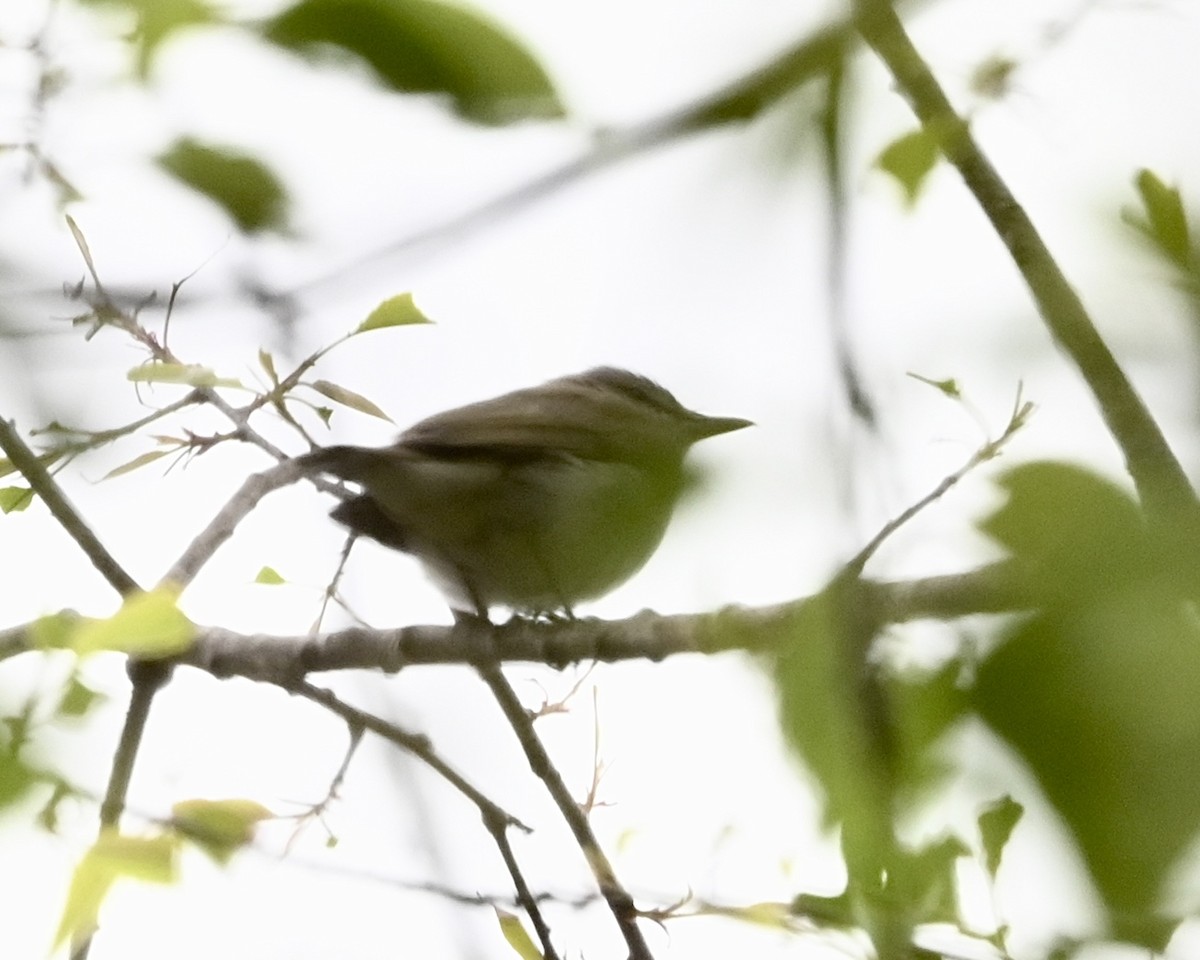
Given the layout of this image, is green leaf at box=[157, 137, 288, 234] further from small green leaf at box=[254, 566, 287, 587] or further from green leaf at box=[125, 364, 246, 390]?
small green leaf at box=[254, 566, 287, 587]

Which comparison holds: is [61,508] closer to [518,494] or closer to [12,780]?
[12,780]

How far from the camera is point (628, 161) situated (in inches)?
22.0

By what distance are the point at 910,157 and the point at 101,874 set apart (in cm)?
A: 58

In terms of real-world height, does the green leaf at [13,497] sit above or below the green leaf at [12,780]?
above

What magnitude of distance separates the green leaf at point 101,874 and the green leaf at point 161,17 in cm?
44

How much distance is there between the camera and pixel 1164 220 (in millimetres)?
421

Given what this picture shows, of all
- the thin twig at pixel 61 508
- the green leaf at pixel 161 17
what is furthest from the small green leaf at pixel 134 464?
the green leaf at pixel 161 17

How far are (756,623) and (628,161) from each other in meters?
0.28

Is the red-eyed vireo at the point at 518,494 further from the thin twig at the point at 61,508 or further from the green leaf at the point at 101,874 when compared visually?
the green leaf at the point at 101,874

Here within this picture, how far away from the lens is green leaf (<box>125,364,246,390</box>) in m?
0.99

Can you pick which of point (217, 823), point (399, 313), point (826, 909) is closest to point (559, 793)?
point (217, 823)

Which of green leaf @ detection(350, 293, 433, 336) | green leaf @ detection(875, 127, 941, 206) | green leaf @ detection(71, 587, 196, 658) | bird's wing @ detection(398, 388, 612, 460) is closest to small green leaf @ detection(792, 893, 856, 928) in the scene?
green leaf @ detection(875, 127, 941, 206)

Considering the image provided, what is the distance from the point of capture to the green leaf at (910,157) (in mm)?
575

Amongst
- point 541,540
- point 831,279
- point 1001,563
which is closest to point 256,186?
point 831,279
